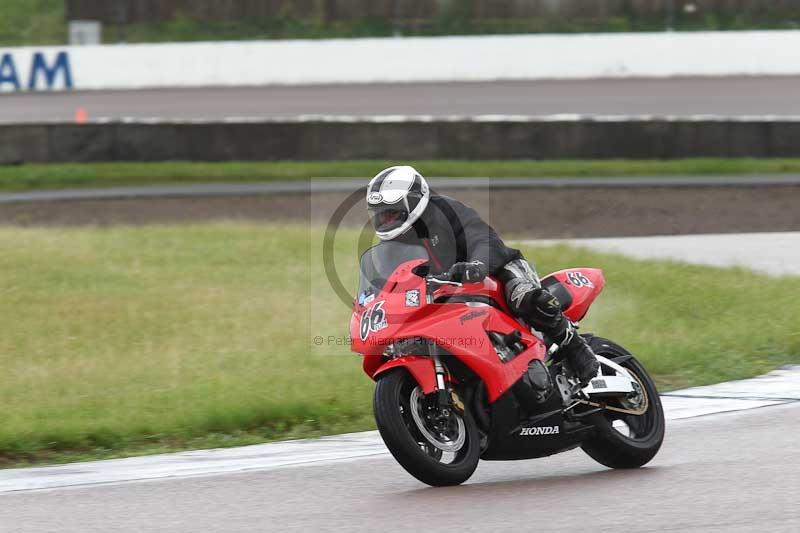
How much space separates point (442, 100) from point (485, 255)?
75.0 ft

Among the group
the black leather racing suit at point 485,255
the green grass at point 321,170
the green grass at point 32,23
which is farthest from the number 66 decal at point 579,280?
the green grass at point 32,23

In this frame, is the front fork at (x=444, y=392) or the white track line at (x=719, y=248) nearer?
the front fork at (x=444, y=392)

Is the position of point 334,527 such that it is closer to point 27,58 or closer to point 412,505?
point 412,505

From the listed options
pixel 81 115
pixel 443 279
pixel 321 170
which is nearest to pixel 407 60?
pixel 81 115

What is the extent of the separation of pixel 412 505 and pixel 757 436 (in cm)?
231

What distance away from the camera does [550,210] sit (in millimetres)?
19734

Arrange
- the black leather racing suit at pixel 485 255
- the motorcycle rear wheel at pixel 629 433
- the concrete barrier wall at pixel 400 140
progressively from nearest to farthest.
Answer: the black leather racing suit at pixel 485 255, the motorcycle rear wheel at pixel 629 433, the concrete barrier wall at pixel 400 140

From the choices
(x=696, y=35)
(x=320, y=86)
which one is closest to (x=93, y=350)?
(x=320, y=86)

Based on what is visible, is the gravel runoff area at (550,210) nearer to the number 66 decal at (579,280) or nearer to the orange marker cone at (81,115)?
the orange marker cone at (81,115)

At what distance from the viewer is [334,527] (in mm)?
5812

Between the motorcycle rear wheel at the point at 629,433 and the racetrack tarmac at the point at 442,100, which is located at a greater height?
the motorcycle rear wheel at the point at 629,433

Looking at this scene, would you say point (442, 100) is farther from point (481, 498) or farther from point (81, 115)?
point (481, 498)

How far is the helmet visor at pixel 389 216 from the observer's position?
6352mm

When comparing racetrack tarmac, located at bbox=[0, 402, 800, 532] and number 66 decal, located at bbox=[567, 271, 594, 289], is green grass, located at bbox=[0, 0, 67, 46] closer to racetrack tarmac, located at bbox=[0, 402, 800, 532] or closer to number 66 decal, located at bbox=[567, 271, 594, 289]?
number 66 decal, located at bbox=[567, 271, 594, 289]
